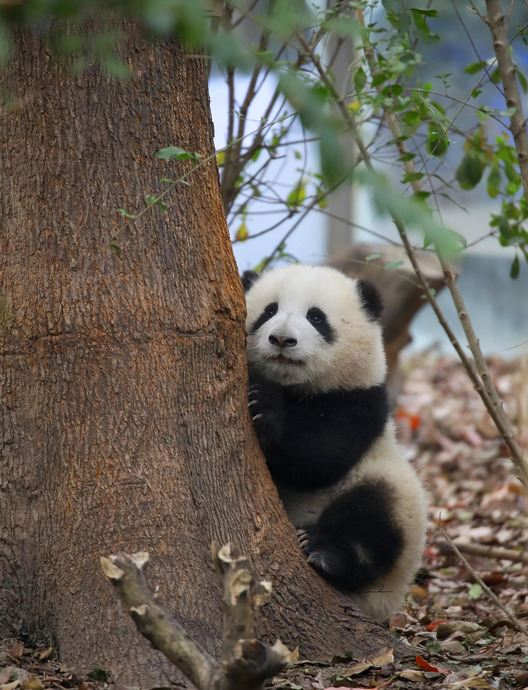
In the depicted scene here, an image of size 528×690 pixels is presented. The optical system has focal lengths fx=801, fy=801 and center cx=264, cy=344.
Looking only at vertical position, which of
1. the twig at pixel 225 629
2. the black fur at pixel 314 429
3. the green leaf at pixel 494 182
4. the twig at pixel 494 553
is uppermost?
the green leaf at pixel 494 182

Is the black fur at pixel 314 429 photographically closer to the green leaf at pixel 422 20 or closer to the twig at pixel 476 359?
the twig at pixel 476 359

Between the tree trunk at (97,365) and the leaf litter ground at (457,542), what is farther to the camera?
the leaf litter ground at (457,542)

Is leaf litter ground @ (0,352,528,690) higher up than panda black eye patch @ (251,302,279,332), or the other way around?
panda black eye patch @ (251,302,279,332)

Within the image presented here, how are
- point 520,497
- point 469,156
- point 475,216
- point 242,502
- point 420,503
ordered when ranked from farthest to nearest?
point 475,216
point 520,497
point 469,156
point 420,503
point 242,502

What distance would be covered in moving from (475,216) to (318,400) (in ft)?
19.0

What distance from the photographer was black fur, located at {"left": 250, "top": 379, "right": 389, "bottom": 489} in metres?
3.08

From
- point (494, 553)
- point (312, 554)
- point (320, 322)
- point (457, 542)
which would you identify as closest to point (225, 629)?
point (312, 554)

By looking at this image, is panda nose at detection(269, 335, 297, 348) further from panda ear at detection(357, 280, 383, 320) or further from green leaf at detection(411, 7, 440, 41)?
green leaf at detection(411, 7, 440, 41)

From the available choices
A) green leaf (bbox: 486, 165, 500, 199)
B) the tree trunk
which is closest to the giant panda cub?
the tree trunk

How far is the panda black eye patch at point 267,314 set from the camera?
359 centimetres

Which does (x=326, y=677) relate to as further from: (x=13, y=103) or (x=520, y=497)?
(x=520, y=497)

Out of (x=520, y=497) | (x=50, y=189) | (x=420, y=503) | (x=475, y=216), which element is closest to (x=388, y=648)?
(x=420, y=503)

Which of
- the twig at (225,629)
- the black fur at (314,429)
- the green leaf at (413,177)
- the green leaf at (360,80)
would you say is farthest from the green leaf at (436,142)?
the twig at (225,629)

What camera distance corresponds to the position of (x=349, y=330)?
11.8 ft
